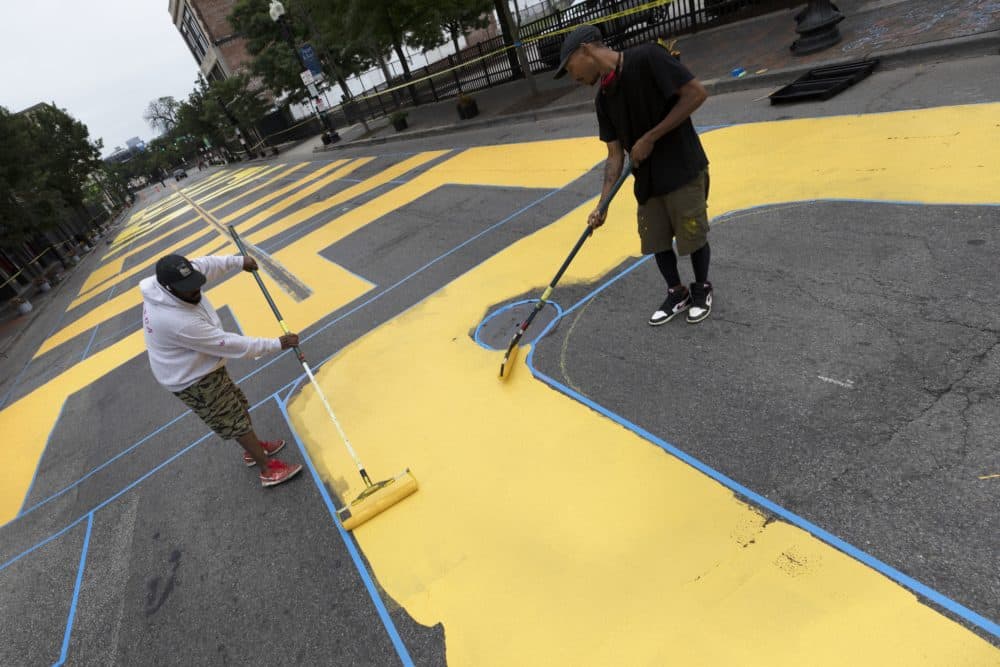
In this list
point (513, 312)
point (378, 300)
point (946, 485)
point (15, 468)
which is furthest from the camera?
point (378, 300)

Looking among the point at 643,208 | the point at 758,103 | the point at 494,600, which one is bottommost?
the point at 494,600

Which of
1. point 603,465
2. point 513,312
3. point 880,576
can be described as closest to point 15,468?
point 513,312

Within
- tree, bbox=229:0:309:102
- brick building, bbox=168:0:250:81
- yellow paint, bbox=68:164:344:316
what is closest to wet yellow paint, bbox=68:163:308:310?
yellow paint, bbox=68:164:344:316

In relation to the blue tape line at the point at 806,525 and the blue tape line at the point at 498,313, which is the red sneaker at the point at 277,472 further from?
the blue tape line at the point at 806,525

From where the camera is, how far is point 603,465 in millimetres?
3309

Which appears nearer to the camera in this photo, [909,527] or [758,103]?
[909,527]

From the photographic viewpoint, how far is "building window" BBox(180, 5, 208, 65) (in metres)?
58.9

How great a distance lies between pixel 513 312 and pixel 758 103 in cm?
633

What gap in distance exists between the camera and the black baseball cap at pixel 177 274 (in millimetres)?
3498

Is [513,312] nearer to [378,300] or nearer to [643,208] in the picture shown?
[643,208]

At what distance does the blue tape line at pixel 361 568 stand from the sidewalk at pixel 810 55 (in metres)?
9.58

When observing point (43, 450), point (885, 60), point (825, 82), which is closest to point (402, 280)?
point (43, 450)

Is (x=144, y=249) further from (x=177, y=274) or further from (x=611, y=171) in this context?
(x=611, y=171)

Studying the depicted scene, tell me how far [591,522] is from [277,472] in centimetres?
272
